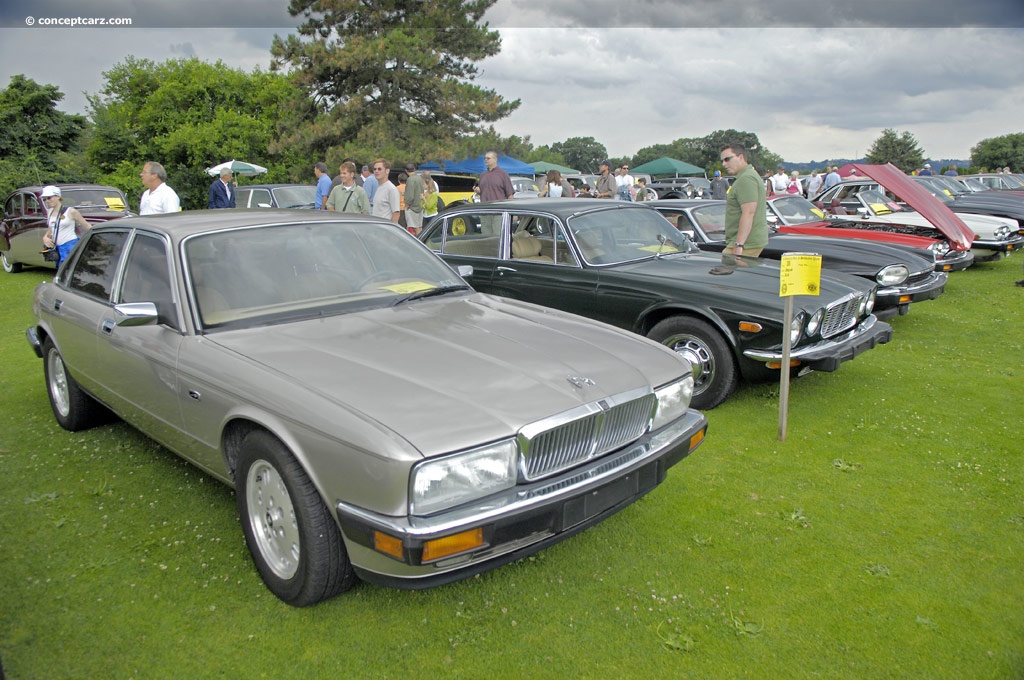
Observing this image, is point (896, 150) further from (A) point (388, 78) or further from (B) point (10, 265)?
(B) point (10, 265)

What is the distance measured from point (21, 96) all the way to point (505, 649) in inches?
1236

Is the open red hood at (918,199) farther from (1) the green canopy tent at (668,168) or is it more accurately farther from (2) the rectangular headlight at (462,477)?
(1) the green canopy tent at (668,168)

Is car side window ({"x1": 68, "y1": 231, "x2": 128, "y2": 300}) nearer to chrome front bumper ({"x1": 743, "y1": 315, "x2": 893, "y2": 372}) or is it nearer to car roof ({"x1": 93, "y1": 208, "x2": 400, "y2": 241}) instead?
car roof ({"x1": 93, "y1": 208, "x2": 400, "y2": 241})

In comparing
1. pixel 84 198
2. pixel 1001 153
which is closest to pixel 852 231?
pixel 84 198

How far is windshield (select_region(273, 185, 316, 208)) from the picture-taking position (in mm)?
13622

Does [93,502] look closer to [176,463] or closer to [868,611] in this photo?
[176,463]

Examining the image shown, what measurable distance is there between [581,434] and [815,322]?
2.88 m

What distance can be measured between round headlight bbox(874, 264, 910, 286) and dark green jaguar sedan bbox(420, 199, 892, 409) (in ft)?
5.64

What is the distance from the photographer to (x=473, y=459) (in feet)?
7.65

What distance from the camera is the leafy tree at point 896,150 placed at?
48.2 meters

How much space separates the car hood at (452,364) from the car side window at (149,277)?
0.44 meters

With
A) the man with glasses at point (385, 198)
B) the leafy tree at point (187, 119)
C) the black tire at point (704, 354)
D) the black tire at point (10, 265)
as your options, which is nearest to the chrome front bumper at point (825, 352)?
the black tire at point (704, 354)

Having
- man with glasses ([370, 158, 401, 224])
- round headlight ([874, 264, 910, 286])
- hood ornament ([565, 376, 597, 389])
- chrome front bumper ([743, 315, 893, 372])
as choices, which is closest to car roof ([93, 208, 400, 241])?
hood ornament ([565, 376, 597, 389])

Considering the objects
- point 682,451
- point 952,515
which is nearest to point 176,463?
point 682,451
